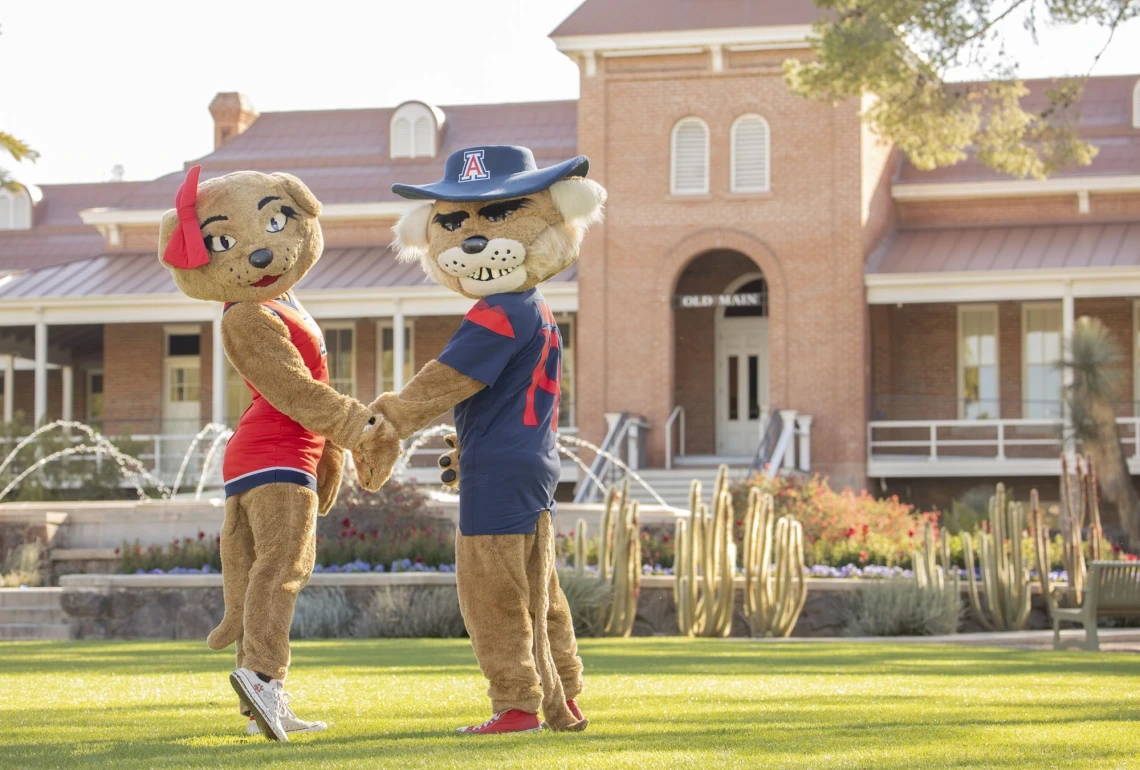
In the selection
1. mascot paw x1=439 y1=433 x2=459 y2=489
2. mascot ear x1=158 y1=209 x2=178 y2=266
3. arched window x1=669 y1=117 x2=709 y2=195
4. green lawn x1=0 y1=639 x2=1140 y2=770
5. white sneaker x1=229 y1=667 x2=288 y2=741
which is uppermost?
arched window x1=669 y1=117 x2=709 y2=195

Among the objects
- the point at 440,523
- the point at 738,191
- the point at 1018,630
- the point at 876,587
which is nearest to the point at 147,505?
the point at 440,523

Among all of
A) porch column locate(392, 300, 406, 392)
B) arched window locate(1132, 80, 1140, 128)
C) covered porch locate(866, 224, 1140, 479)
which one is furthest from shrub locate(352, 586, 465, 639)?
arched window locate(1132, 80, 1140, 128)

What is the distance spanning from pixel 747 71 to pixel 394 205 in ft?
21.3

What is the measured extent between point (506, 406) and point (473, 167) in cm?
93

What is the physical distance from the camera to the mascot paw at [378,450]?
215 inches

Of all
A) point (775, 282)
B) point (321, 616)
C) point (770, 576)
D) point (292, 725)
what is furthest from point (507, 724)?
point (775, 282)

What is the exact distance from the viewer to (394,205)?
27625 millimetres

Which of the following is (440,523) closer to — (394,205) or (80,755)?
(80,755)

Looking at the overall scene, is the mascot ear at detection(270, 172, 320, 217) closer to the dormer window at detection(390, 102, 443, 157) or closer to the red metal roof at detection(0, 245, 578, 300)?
the red metal roof at detection(0, 245, 578, 300)

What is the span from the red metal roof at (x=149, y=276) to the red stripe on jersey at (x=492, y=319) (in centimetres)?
1987

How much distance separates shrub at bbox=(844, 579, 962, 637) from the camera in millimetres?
13320

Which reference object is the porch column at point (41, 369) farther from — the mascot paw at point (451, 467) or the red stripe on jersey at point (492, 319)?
the red stripe on jersey at point (492, 319)

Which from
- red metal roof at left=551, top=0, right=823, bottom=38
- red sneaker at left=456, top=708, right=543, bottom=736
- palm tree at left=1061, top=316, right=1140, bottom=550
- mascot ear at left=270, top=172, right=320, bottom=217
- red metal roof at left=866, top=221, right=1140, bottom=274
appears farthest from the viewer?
red metal roof at left=551, top=0, right=823, bottom=38

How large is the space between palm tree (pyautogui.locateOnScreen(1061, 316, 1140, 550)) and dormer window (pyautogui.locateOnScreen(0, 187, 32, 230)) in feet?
71.7
